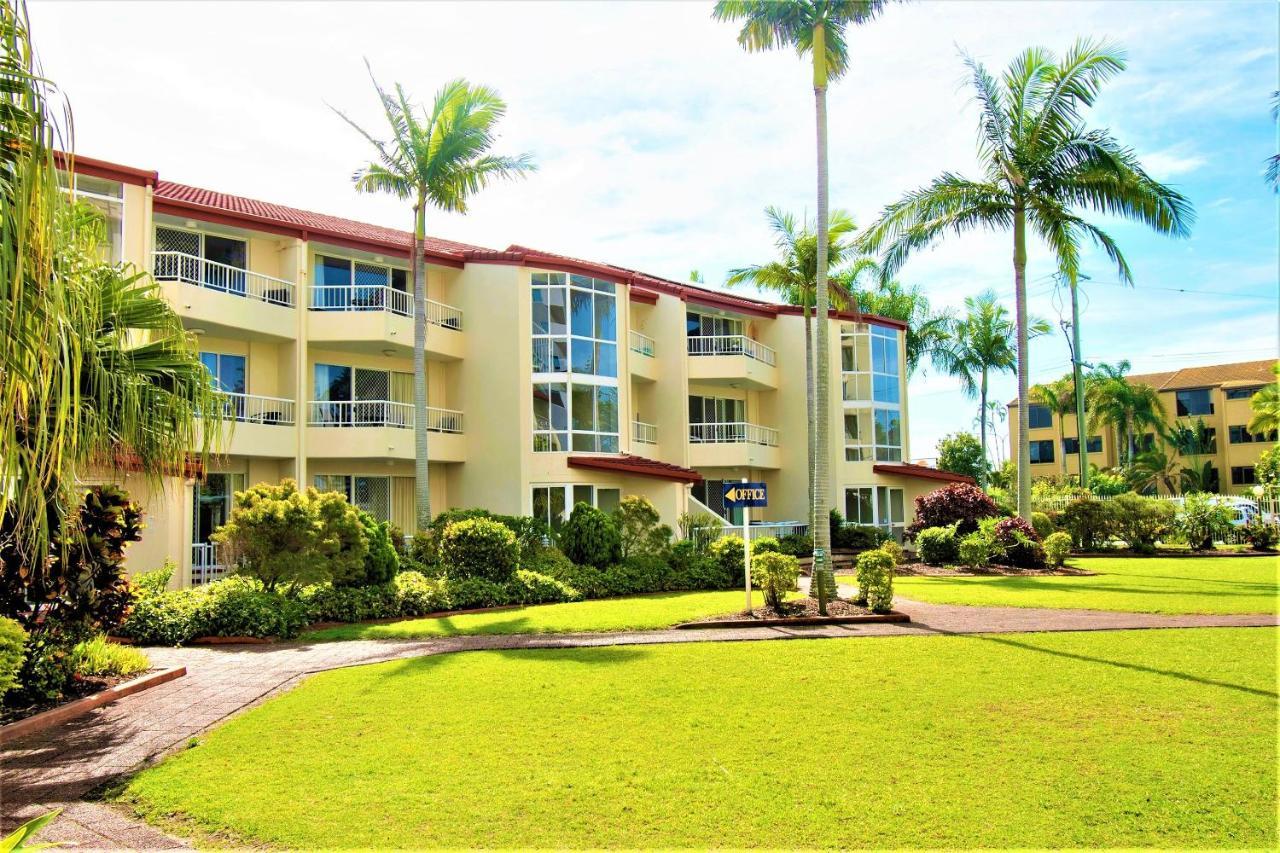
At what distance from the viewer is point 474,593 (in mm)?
17172

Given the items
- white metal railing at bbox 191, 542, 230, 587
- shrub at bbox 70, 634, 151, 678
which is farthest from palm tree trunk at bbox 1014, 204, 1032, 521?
shrub at bbox 70, 634, 151, 678

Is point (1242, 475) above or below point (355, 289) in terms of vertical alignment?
below

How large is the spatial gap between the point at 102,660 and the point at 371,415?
1509 cm

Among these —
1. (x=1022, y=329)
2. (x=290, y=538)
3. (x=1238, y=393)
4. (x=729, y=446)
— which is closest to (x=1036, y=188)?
(x=1022, y=329)

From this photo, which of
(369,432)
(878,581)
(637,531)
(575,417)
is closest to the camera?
(878,581)

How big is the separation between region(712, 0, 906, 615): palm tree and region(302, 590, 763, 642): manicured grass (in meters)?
3.84

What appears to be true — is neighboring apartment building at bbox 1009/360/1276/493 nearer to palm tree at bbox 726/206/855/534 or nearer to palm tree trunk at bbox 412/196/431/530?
palm tree at bbox 726/206/855/534

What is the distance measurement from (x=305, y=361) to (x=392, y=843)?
19.8 m

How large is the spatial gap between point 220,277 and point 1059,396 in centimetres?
5448

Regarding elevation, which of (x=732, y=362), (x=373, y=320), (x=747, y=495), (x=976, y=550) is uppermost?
(x=373, y=320)

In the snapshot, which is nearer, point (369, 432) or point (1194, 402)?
point (369, 432)

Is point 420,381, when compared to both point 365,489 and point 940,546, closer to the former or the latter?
point 365,489

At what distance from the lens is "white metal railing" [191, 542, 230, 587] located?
19.5m

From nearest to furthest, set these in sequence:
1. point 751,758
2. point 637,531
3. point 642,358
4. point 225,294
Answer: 1. point 751,758
2. point 225,294
3. point 637,531
4. point 642,358
